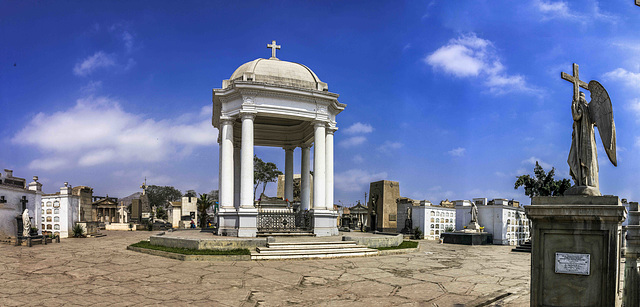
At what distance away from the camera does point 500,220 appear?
2394 cm

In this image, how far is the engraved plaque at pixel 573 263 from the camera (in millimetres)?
5074

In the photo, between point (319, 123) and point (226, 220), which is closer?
point (226, 220)

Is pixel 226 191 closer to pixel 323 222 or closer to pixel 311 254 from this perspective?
pixel 323 222

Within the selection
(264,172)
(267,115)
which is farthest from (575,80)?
(264,172)

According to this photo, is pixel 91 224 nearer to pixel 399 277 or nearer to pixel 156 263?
pixel 156 263

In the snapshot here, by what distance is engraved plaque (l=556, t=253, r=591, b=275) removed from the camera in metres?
5.07

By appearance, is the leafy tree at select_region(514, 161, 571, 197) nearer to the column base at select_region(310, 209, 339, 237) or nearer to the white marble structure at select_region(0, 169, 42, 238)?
the column base at select_region(310, 209, 339, 237)

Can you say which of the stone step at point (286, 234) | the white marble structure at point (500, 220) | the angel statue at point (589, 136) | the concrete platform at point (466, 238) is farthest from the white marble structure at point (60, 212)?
the angel statue at point (589, 136)

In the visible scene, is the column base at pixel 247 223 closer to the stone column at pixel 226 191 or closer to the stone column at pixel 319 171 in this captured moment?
the stone column at pixel 226 191

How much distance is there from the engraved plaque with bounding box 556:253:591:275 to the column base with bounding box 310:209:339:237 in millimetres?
11143

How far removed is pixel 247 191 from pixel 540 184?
3774cm

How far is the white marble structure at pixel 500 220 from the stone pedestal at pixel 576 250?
2008 cm

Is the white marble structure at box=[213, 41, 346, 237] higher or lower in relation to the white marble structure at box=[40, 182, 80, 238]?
higher

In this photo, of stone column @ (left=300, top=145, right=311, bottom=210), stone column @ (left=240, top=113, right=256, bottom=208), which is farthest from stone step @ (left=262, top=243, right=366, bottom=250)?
stone column @ (left=300, top=145, right=311, bottom=210)
